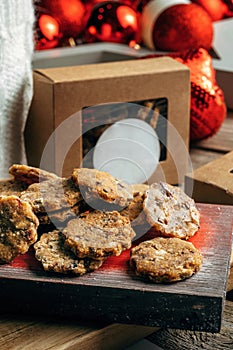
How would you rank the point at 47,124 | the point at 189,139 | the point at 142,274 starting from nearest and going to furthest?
the point at 142,274 → the point at 47,124 → the point at 189,139

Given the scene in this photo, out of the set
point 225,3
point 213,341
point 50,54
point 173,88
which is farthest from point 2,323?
point 225,3

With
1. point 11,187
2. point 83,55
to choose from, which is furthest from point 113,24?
point 11,187

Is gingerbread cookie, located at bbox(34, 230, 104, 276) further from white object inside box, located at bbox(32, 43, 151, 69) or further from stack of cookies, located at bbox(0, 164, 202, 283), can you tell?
white object inside box, located at bbox(32, 43, 151, 69)

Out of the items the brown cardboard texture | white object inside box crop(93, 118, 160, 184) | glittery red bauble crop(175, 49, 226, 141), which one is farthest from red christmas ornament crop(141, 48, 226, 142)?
the brown cardboard texture

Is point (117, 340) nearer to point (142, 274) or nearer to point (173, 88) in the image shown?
point (142, 274)

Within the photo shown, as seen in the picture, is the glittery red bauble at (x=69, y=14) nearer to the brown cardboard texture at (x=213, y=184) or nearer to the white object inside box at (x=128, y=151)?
the white object inside box at (x=128, y=151)

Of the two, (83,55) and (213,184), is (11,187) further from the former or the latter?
(83,55)
